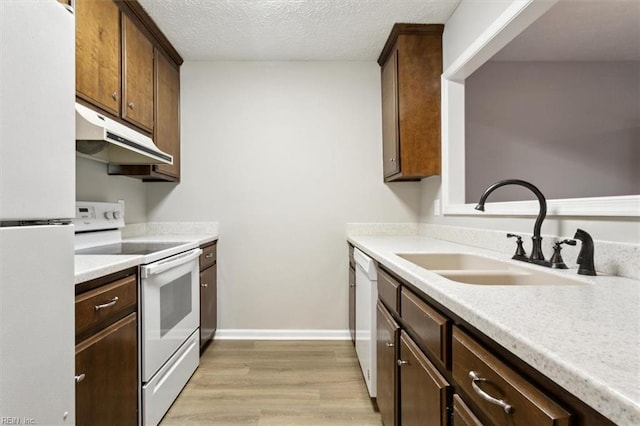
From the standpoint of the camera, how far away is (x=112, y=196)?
2268mm

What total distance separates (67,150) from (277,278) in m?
2.10

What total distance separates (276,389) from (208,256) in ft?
3.72

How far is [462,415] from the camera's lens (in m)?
0.72

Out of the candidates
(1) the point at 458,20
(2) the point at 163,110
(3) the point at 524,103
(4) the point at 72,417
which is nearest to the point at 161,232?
(2) the point at 163,110

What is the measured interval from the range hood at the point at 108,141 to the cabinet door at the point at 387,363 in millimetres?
1530

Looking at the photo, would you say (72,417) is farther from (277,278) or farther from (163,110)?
(163,110)

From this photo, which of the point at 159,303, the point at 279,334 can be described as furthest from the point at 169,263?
the point at 279,334

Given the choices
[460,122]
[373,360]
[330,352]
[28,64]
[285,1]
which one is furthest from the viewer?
[330,352]

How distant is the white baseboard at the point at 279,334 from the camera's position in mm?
2707

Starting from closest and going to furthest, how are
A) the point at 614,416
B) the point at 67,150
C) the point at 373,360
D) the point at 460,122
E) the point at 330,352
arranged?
the point at 614,416 < the point at 67,150 < the point at 373,360 < the point at 460,122 < the point at 330,352

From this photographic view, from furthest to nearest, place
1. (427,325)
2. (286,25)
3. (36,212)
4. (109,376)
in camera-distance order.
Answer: (286,25) → (109,376) → (427,325) → (36,212)

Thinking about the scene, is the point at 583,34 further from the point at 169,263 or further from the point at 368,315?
the point at 169,263

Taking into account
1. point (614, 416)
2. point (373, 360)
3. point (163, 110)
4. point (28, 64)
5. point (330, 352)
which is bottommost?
point (330, 352)

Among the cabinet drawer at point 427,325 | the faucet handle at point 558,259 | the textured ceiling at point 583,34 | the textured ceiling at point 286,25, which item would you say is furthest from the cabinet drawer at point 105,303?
the textured ceiling at point 583,34
